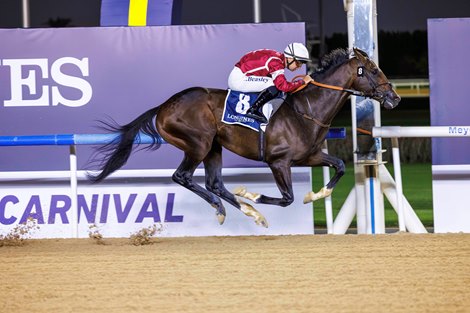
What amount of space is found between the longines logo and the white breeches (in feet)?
4.47

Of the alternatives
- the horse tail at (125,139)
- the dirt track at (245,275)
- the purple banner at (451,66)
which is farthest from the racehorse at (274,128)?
the purple banner at (451,66)

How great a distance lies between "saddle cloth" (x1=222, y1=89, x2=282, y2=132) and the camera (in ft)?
25.0

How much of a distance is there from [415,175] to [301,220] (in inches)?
287

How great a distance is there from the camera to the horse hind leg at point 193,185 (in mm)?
7766

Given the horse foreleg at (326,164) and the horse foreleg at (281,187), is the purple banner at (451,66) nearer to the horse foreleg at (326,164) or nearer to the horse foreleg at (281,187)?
the horse foreleg at (326,164)

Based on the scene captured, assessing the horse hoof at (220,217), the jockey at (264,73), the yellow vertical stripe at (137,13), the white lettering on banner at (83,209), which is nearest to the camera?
the jockey at (264,73)

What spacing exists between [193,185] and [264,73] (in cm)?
102

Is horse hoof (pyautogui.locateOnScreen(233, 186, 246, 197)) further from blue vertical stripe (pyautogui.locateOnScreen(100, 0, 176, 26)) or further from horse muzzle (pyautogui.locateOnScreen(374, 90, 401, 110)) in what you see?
blue vertical stripe (pyautogui.locateOnScreen(100, 0, 176, 26))

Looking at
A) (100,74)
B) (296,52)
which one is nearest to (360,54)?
(296,52)

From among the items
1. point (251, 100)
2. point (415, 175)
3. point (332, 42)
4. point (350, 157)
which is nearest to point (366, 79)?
point (251, 100)

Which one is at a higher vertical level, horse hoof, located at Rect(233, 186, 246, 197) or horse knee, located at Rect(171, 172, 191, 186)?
horse knee, located at Rect(171, 172, 191, 186)

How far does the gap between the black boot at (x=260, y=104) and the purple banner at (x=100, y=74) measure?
0.72 metres

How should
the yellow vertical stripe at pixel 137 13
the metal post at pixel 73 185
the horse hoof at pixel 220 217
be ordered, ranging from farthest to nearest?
the yellow vertical stripe at pixel 137 13, the metal post at pixel 73 185, the horse hoof at pixel 220 217

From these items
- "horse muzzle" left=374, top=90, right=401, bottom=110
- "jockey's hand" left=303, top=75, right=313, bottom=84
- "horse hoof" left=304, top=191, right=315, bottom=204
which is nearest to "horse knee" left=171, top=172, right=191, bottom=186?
"horse hoof" left=304, top=191, right=315, bottom=204
